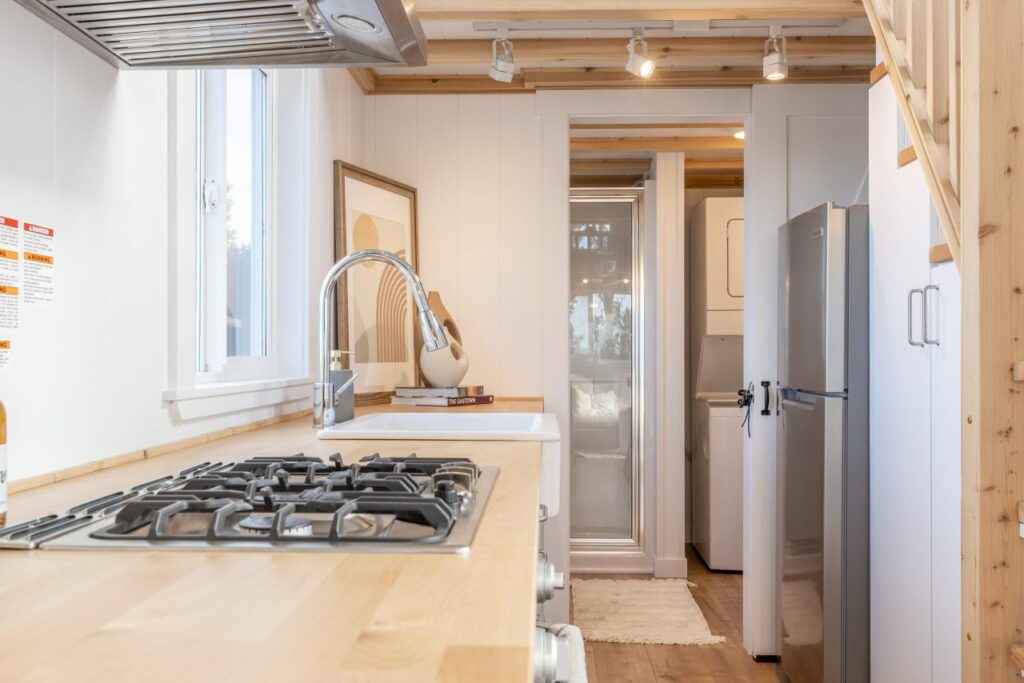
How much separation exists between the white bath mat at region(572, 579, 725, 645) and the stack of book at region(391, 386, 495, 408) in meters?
1.15

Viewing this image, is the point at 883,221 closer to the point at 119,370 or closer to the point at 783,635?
the point at 783,635

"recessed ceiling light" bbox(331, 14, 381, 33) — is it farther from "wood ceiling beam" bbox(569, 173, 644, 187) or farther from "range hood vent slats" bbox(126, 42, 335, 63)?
"wood ceiling beam" bbox(569, 173, 644, 187)

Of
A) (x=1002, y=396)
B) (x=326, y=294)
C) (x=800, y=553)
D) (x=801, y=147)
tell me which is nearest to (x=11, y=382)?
(x=326, y=294)

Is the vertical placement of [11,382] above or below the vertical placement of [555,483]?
above

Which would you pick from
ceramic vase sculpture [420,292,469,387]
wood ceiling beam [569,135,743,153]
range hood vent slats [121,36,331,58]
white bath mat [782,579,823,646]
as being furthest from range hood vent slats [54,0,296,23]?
wood ceiling beam [569,135,743,153]

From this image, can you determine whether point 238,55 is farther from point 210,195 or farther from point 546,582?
point 546,582

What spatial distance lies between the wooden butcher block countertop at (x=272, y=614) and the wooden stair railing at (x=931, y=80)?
1428 mm

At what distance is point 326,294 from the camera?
198 cm

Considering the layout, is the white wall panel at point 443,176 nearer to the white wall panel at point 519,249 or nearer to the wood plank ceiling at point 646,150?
the white wall panel at point 519,249

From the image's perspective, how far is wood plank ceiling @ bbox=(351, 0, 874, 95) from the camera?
95.4 inches

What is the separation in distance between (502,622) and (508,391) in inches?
106

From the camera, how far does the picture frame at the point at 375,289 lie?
113 inches

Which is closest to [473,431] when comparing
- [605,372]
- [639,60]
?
[639,60]

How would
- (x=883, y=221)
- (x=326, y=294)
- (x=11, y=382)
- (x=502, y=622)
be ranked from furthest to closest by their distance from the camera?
(x=883, y=221)
(x=326, y=294)
(x=11, y=382)
(x=502, y=622)
